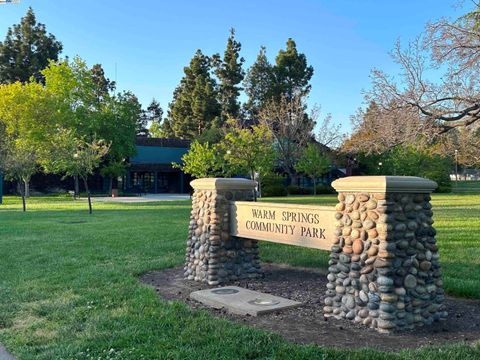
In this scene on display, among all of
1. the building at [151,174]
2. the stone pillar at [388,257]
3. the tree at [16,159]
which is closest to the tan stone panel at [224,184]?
the stone pillar at [388,257]

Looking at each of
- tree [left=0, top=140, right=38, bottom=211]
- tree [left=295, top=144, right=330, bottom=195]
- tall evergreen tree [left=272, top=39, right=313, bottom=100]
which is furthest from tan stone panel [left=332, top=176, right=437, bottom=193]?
tall evergreen tree [left=272, top=39, right=313, bottom=100]

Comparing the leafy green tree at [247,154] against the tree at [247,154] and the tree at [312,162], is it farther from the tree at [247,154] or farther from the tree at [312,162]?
the tree at [312,162]

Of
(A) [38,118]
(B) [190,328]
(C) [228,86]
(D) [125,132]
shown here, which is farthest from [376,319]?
(C) [228,86]

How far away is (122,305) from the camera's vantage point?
18.5 ft

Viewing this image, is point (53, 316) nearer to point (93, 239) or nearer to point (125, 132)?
point (93, 239)

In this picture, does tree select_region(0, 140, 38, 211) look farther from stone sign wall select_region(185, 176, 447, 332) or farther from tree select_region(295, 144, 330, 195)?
tree select_region(295, 144, 330, 195)

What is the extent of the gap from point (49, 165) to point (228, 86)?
29150 millimetres

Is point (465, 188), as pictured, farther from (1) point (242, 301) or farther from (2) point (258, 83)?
(1) point (242, 301)

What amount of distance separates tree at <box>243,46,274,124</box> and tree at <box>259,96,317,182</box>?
14095mm

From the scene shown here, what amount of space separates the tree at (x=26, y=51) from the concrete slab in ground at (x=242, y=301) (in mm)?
50617

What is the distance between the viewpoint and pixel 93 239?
38.1 ft

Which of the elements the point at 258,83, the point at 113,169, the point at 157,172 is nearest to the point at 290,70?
the point at 258,83

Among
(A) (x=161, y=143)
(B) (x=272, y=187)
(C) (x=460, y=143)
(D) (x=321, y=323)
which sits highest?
(A) (x=161, y=143)

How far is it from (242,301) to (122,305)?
1.36 m
